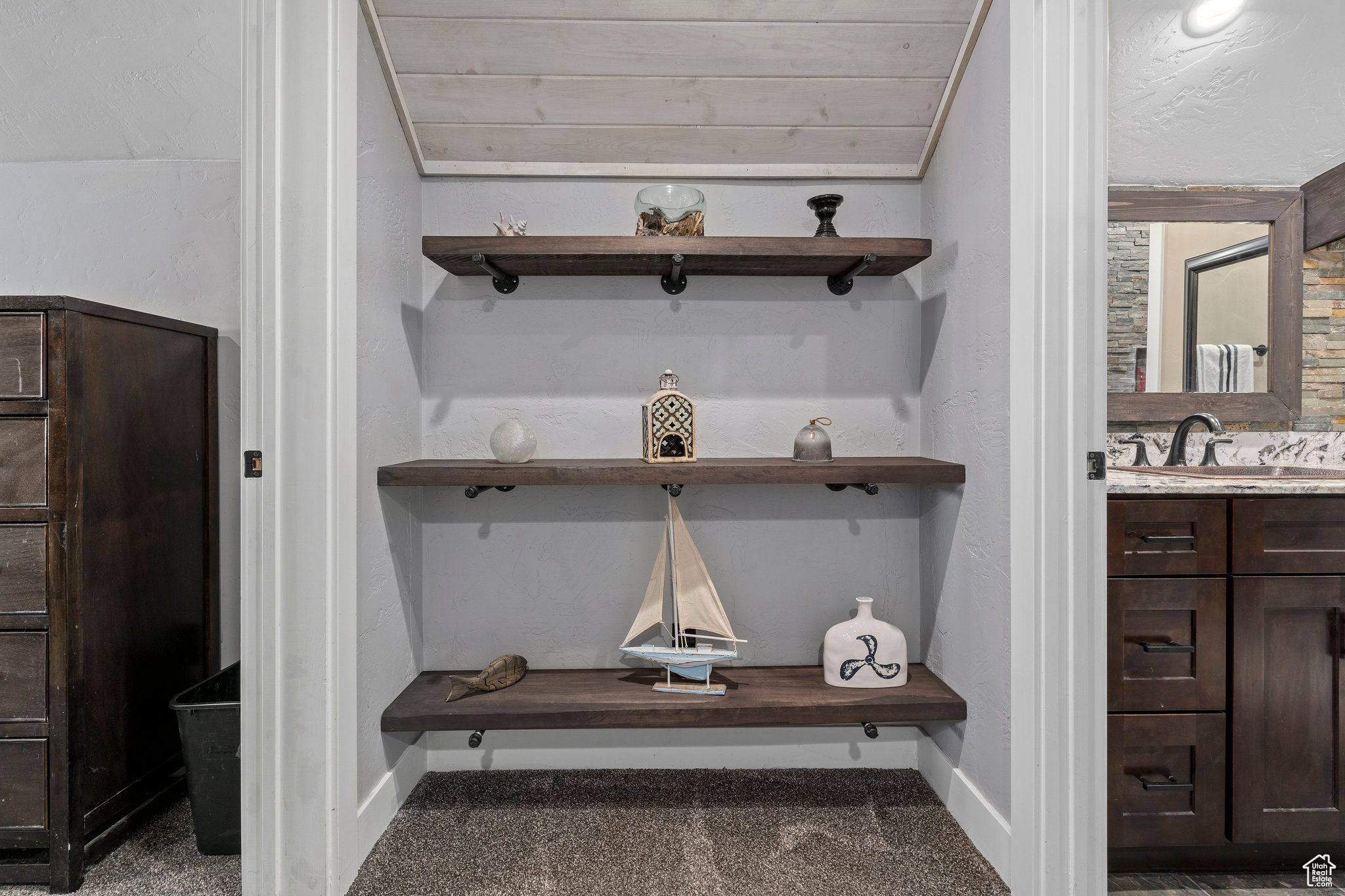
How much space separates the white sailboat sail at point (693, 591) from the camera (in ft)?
5.35

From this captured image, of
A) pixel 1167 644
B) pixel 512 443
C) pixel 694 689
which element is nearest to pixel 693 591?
pixel 694 689

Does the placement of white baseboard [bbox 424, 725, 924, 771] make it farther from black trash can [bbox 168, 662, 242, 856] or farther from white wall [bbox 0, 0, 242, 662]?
white wall [bbox 0, 0, 242, 662]

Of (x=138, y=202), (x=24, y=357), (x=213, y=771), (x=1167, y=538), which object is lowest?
(x=213, y=771)

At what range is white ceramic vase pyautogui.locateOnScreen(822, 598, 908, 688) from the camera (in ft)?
5.15

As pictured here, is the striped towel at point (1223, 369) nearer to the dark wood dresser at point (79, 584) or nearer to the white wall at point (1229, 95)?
the white wall at point (1229, 95)

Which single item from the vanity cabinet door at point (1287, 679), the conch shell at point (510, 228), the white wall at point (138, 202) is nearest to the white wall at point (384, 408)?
the conch shell at point (510, 228)

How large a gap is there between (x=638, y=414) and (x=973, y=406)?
83 centimetres

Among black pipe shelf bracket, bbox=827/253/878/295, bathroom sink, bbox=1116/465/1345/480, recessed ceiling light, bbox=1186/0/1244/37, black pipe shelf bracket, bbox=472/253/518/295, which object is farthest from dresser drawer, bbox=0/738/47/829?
recessed ceiling light, bbox=1186/0/1244/37

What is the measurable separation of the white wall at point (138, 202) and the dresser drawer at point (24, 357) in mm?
524

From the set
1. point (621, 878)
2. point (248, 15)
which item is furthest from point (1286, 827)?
point (248, 15)

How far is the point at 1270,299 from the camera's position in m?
1.70

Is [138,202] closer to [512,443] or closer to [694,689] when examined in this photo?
[512,443]

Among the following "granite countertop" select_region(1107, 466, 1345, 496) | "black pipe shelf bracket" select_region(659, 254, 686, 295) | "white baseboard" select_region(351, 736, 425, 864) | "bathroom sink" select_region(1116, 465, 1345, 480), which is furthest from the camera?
"black pipe shelf bracket" select_region(659, 254, 686, 295)

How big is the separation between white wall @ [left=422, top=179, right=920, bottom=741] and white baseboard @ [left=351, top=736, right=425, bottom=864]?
24 centimetres
